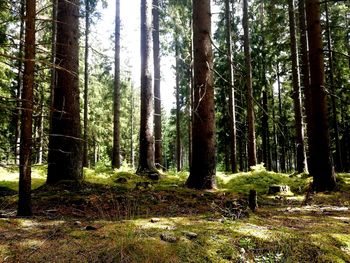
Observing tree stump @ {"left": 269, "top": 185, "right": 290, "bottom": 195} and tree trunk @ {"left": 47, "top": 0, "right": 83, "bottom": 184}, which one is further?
tree stump @ {"left": 269, "top": 185, "right": 290, "bottom": 195}

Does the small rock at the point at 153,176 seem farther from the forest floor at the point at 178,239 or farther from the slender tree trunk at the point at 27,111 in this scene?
the slender tree trunk at the point at 27,111

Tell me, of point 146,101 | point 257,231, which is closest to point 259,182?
point 146,101

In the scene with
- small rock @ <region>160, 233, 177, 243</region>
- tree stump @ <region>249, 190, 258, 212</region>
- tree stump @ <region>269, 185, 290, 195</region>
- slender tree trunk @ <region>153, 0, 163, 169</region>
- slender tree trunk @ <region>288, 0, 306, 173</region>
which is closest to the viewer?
small rock @ <region>160, 233, 177, 243</region>

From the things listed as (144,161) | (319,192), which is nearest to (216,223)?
(319,192)

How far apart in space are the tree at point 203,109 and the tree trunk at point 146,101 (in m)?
3.77

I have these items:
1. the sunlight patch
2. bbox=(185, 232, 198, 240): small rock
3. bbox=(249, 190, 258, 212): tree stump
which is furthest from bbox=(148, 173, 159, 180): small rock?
bbox=(185, 232, 198, 240): small rock

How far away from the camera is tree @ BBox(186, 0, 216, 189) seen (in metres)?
9.70

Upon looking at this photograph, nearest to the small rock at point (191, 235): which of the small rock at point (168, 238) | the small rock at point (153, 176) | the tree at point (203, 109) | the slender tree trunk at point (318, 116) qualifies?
the small rock at point (168, 238)

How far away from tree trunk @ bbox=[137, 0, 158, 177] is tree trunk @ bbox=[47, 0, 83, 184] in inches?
175

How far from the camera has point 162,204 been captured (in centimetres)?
762

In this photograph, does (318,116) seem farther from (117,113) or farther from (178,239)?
(117,113)

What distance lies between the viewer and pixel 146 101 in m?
13.8

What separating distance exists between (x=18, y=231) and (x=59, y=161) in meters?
4.78

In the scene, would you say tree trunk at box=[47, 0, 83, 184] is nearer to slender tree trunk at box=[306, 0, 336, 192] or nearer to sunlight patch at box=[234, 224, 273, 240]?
sunlight patch at box=[234, 224, 273, 240]
